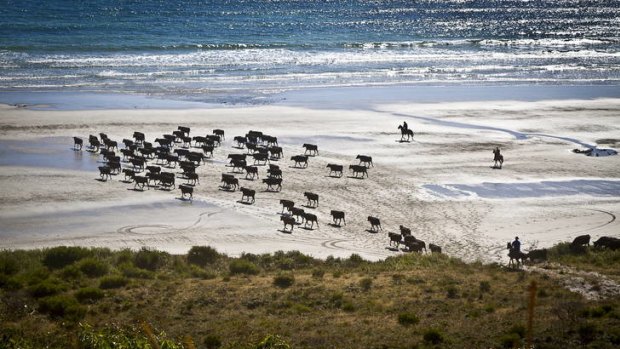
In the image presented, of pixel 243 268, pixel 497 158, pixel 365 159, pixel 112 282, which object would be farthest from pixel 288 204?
pixel 497 158

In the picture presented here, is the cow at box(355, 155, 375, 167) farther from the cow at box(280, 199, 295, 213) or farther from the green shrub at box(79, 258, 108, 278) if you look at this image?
the green shrub at box(79, 258, 108, 278)

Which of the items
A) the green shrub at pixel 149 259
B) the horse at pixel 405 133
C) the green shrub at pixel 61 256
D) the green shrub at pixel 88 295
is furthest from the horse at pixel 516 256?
the horse at pixel 405 133

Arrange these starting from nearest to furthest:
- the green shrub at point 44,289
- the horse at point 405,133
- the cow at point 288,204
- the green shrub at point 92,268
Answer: the green shrub at point 44,289 < the green shrub at point 92,268 < the cow at point 288,204 < the horse at point 405,133

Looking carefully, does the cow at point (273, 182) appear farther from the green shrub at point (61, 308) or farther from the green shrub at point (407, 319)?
the green shrub at point (407, 319)

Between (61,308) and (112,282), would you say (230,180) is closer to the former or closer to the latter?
(112,282)

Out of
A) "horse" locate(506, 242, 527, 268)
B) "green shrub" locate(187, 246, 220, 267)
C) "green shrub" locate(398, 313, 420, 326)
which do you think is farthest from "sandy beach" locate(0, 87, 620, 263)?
"green shrub" locate(398, 313, 420, 326)

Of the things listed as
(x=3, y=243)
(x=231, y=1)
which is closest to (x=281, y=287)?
(x=3, y=243)
